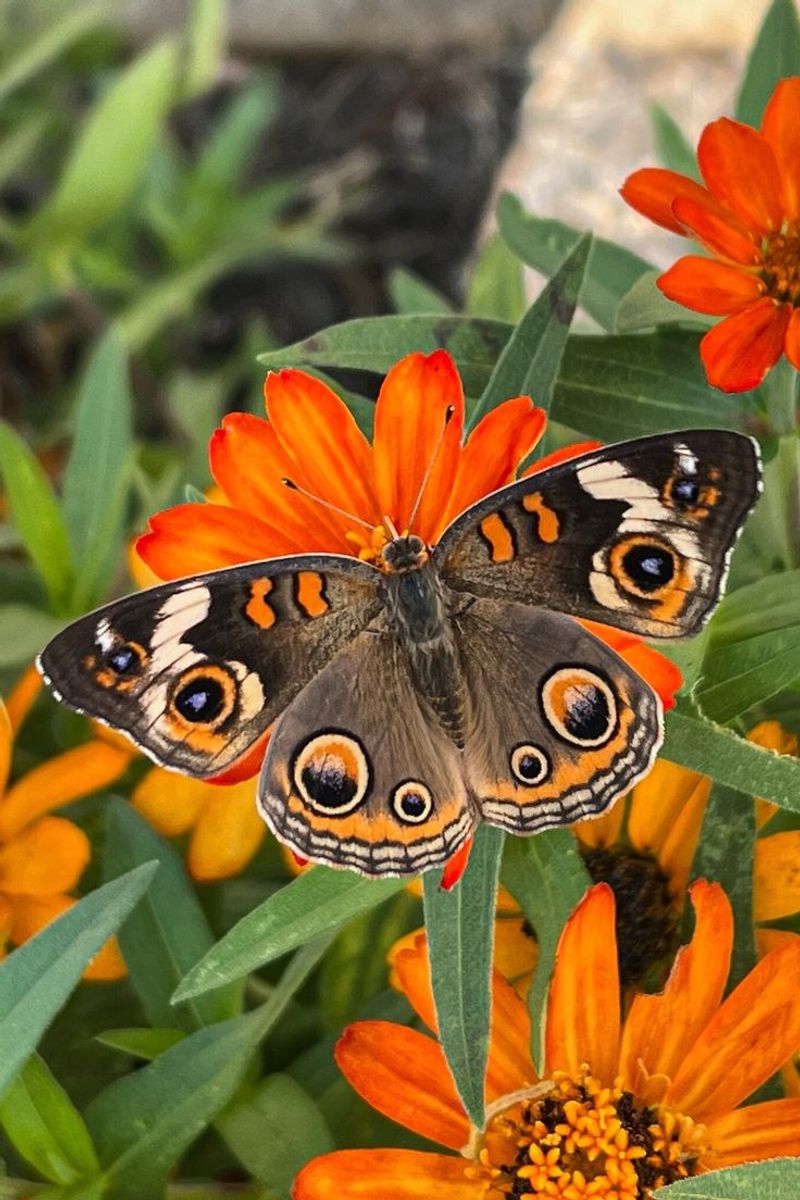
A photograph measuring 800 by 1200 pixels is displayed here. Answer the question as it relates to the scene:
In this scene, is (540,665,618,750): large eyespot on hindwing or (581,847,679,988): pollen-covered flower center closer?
(540,665,618,750): large eyespot on hindwing

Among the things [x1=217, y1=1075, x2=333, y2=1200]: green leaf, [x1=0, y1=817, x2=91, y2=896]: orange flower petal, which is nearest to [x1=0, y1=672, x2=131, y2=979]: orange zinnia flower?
[x1=0, y1=817, x2=91, y2=896]: orange flower petal

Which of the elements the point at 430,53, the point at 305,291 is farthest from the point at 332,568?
the point at 430,53

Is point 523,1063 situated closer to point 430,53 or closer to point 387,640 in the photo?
point 387,640

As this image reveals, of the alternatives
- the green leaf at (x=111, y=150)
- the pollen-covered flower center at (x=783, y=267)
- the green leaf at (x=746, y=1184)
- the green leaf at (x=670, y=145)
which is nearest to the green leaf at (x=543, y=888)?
the green leaf at (x=746, y=1184)

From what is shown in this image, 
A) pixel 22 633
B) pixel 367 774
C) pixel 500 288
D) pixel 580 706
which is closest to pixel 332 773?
pixel 367 774

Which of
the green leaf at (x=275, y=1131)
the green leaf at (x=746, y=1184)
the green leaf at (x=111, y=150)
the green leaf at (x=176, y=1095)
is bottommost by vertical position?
the green leaf at (x=746, y=1184)

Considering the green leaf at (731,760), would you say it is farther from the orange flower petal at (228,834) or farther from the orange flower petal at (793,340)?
the orange flower petal at (228,834)

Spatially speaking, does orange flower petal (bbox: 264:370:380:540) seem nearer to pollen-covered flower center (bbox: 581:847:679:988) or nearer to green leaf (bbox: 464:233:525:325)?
pollen-covered flower center (bbox: 581:847:679:988)

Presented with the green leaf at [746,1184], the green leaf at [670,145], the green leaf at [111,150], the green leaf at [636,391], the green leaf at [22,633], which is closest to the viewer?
the green leaf at [746,1184]
